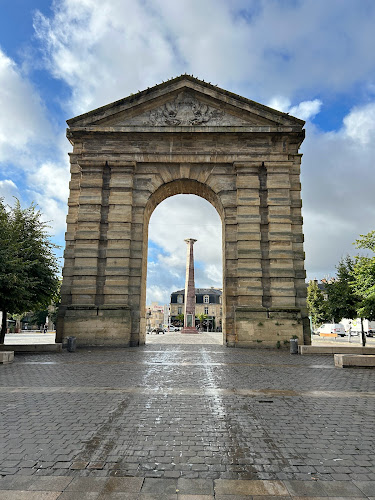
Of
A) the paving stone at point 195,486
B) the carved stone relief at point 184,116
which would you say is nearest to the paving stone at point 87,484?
the paving stone at point 195,486

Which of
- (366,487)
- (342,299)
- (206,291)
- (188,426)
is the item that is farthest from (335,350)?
(206,291)

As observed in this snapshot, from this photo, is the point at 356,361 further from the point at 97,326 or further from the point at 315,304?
the point at 315,304

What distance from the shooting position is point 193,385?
338 inches

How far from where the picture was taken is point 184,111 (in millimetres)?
23000

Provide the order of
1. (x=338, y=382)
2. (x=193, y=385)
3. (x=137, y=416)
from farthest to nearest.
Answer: (x=338, y=382) < (x=193, y=385) < (x=137, y=416)

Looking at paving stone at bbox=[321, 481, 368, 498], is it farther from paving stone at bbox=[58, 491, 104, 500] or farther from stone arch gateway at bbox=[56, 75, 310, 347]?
stone arch gateway at bbox=[56, 75, 310, 347]

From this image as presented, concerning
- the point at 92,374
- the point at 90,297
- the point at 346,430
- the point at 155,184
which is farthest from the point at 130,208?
the point at 346,430

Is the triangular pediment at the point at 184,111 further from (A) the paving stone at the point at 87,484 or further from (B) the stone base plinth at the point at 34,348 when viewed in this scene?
→ (A) the paving stone at the point at 87,484

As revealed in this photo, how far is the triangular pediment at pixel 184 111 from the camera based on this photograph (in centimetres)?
2233

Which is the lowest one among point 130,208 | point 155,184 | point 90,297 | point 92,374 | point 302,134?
point 92,374

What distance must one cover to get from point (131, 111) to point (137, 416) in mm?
20985

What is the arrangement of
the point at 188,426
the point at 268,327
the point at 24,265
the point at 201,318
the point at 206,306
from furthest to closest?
the point at 206,306, the point at 201,318, the point at 268,327, the point at 24,265, the point at 188,426

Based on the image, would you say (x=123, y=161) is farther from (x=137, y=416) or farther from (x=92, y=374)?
(x=137, y=416)

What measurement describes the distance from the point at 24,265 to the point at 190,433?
46.1 ft
